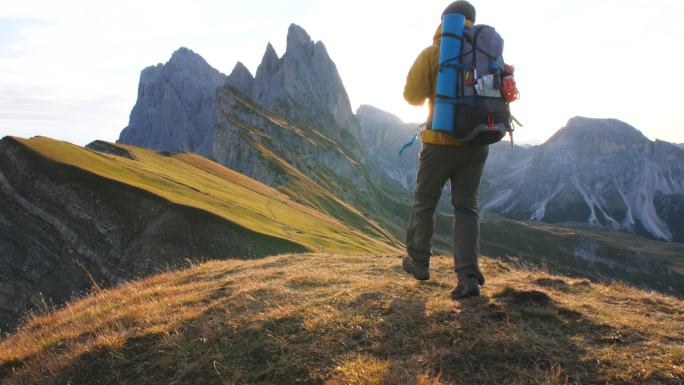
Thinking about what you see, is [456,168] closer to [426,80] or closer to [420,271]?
[426,80]

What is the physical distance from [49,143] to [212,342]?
49.4m

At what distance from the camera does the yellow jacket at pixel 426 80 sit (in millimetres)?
8516

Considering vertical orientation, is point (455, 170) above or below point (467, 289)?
above

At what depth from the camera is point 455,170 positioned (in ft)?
29.0

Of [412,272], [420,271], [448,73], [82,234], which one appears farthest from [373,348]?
[82,234]

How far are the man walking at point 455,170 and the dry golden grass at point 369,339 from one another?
676 millimetres

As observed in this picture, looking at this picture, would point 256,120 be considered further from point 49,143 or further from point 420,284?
point 420,284

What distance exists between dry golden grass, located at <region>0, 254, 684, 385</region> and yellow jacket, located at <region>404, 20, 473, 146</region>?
3.00 meters

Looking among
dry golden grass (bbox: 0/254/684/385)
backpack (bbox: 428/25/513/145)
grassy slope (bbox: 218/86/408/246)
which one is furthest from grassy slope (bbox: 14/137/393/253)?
grassy slope (bbox: 218/86/408/246)

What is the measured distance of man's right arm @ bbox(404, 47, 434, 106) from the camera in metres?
8.63

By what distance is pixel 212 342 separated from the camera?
24.2ft

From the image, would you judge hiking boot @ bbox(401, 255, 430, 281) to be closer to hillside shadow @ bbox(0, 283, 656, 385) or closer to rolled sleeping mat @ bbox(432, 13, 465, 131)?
hillside shadow @ bbox(0, 283, 656, 385)

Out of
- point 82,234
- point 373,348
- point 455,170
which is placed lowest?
point 82,234

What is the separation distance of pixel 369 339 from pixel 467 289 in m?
2.47
